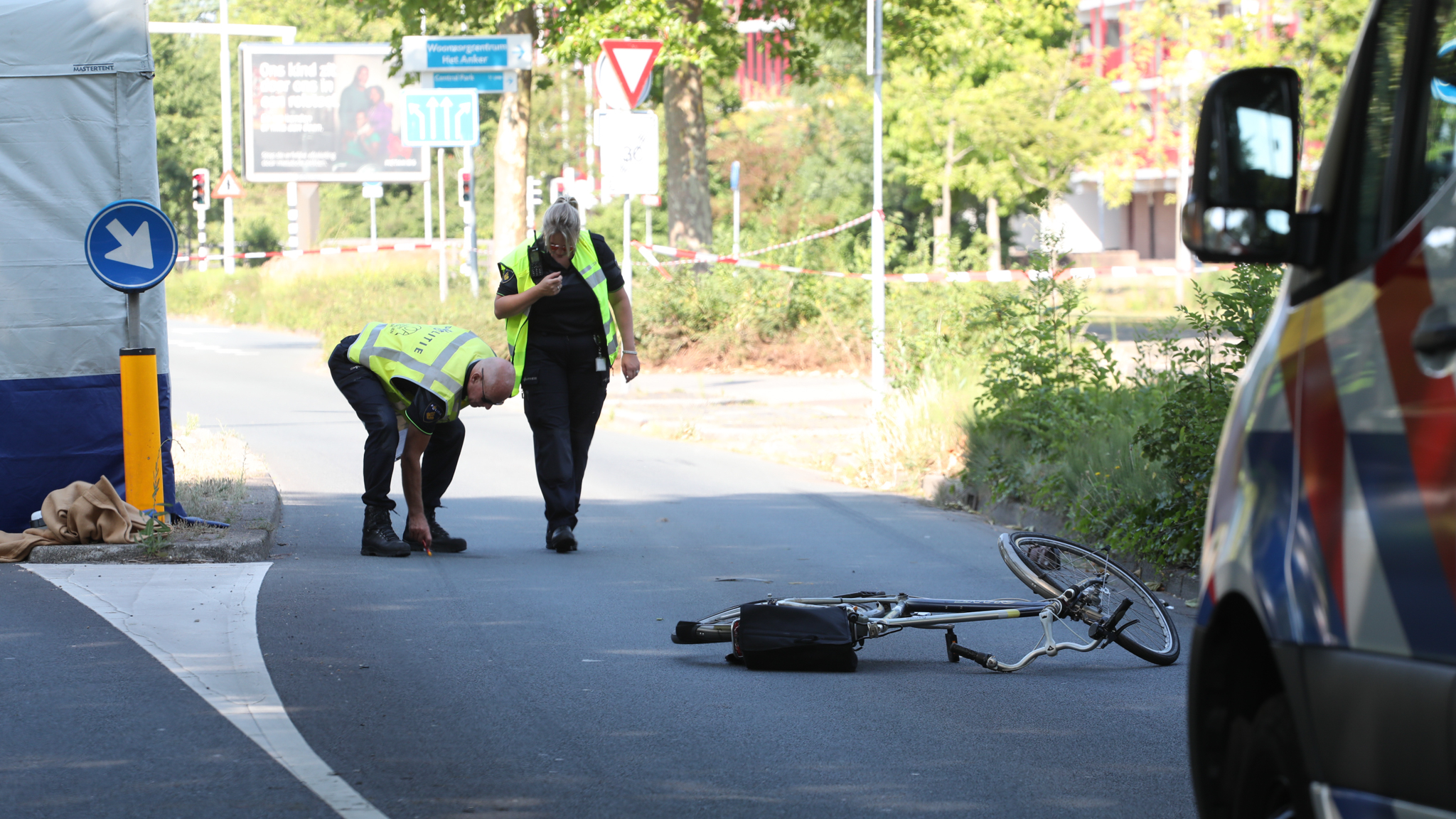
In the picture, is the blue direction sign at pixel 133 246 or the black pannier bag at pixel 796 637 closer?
the black pannier bag at pixel 796 637

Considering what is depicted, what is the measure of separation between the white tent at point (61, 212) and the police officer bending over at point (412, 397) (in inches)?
44.7

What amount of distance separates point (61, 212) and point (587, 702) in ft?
15.8

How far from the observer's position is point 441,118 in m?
23.9

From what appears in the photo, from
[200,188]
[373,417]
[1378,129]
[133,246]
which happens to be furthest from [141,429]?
[200,188]

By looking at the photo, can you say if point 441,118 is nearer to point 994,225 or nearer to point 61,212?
point 61,212

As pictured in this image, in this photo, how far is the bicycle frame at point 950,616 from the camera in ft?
20.9

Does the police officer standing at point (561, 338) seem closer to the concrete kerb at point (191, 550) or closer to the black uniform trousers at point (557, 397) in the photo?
the black uniform trousers at point (557, 397)

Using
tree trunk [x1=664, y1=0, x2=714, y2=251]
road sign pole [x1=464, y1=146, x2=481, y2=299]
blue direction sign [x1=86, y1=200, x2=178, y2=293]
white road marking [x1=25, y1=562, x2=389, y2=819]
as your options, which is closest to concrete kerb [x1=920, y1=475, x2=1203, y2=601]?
white road marking [x1=25, y1=562, x2=389, y2=819]

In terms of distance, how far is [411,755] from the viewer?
502 cm

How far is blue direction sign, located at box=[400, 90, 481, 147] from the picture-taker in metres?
23.8

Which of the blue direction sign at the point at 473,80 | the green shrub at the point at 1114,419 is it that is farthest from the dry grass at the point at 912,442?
the blue direction sign at the point at 473,80

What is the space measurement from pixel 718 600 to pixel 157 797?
11.6 ft

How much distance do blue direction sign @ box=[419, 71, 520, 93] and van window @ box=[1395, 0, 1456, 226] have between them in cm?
2029

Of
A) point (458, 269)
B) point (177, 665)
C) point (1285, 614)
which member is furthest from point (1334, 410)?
point (458, 269)
